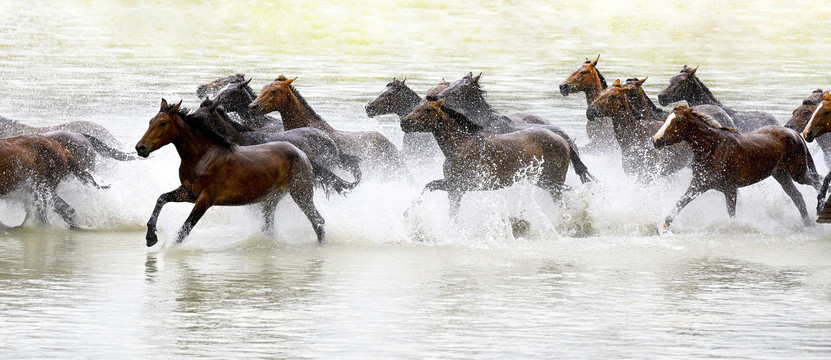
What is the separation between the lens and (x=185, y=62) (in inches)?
1399

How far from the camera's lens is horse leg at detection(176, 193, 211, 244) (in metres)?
11.3

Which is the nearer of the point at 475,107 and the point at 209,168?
the point at 209,168

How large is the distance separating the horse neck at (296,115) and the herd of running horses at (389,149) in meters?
0.01

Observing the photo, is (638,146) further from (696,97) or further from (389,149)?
(389,149)

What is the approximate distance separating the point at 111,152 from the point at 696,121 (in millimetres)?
5174

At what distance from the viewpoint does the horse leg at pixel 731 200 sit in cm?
1298

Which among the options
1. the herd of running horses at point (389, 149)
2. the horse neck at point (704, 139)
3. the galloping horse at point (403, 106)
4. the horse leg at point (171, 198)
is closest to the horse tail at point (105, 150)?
the herd of running horses at point (389, 149)

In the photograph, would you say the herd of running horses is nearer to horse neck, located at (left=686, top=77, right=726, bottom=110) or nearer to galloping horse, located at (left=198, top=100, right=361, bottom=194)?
galloping horse, located at (left=198, top=100, right=361, bottom=194)

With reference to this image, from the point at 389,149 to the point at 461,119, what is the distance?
5.90 ft

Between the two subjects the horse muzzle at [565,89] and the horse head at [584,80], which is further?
the horse head at [584,80]

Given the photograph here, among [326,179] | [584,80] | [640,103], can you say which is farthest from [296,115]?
[584,80]

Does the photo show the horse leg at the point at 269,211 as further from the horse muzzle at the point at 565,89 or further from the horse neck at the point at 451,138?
the horse muzzle at the point at 565,89

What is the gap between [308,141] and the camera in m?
13.1

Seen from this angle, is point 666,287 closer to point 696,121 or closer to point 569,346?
point 569,346
